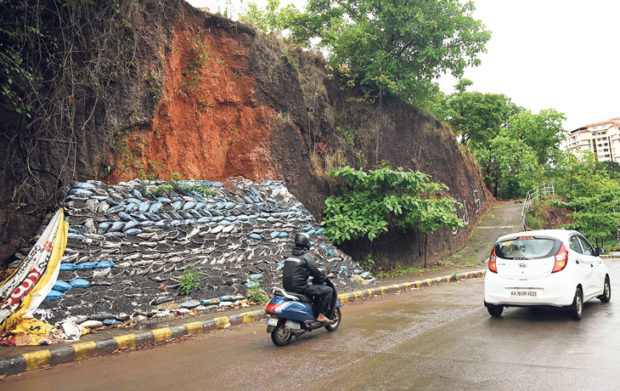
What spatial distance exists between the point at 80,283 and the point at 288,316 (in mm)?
4055

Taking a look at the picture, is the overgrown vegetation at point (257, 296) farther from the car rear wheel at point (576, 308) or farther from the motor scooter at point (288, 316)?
the car rear wheel at point (576, 308)

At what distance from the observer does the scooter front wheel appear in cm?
675

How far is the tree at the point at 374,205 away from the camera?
49.5 feet

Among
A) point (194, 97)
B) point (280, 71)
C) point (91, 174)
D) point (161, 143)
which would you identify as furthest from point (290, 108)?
point (91, 174)

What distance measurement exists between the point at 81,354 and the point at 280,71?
1293 centimetres

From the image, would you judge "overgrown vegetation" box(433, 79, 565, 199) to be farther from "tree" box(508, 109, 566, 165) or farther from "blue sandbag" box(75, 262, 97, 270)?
"blue sandbag" box(75, 262, 97, 270)

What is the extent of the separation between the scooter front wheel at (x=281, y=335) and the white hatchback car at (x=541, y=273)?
12.4ft

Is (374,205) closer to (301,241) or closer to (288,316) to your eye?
(301,241)

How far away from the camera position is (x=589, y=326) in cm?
709

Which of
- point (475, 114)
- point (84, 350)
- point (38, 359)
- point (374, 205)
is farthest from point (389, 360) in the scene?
point (475, 114)

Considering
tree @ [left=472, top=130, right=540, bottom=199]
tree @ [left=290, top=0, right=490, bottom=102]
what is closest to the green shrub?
tree @ [left=290, top=0, right=490, bottom=102]

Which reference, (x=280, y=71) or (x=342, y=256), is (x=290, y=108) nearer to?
(x=280, y=71)

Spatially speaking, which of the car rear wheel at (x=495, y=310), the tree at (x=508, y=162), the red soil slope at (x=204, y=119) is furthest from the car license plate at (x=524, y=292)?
the tree at (x=508, y=162)

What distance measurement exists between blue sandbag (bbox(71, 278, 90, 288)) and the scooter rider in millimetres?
3777
